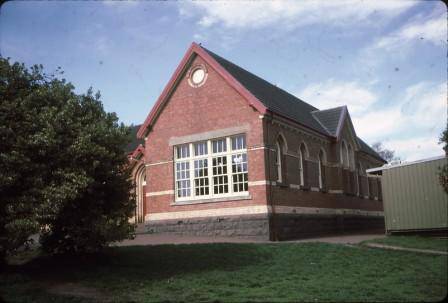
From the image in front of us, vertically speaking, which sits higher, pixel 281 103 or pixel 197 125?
pixel 281 103

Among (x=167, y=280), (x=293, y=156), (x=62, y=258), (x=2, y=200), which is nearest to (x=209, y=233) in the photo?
(x=293, y=156)

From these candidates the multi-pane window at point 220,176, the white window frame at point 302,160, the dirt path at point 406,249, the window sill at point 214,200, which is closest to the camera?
the dirt path at point 406,249

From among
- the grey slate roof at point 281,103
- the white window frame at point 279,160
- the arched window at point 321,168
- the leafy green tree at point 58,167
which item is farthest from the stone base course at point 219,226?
the leafy green tree at point 58,167

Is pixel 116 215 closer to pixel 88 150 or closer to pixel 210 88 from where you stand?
pixel 88 150

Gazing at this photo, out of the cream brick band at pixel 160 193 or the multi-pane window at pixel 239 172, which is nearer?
the multi-pane window at pixel 239 172

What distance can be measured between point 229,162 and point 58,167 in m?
10.7

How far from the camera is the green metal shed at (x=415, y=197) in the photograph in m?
18.8

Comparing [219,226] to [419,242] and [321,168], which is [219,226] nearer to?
[321,168]

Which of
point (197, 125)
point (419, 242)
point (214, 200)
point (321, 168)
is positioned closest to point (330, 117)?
point (321, 168)

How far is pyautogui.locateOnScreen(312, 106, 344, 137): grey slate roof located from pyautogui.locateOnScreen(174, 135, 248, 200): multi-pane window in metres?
8.92

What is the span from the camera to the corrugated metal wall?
18.8 m

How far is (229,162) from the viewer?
70.9ft

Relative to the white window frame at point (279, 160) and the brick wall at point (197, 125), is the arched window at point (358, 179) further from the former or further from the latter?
the brick wall at point (197, 125)

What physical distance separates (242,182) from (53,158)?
419 inches
